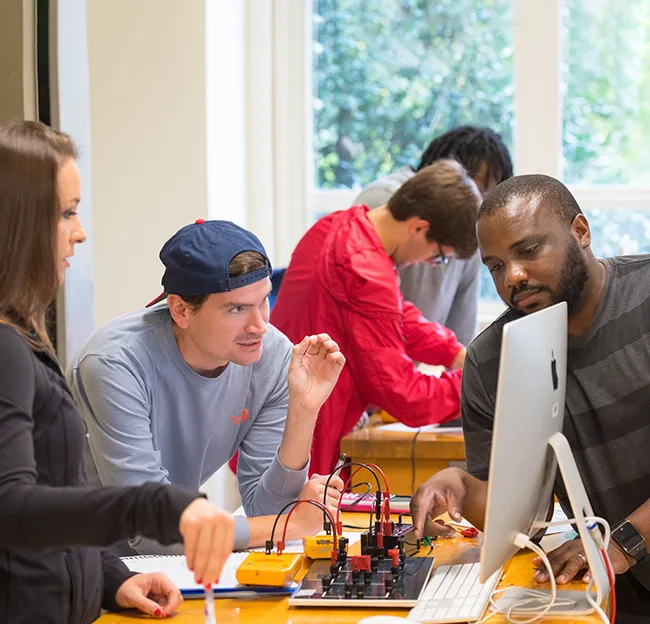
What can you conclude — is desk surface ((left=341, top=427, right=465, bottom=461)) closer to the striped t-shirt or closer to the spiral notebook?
the striped t-shirt

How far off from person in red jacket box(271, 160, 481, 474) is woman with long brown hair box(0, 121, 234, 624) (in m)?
1.46

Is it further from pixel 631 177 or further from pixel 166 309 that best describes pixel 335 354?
pixel 631 177

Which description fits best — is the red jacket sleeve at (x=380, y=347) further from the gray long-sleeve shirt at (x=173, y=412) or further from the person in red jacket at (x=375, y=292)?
the gray long-sleeve shirt at (x=173, y=412)

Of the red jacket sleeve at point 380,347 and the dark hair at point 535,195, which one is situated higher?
the dark hair at point 535,195

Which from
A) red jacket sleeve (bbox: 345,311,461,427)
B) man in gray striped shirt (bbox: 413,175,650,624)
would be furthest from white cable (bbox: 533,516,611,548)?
red jacket sleeve (bbox: 345,311,461,427)

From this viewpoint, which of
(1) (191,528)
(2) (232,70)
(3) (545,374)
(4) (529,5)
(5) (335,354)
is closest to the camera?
(1) (191,528)

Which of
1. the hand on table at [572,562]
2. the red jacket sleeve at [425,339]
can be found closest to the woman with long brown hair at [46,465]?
the hand on table at [572,562]

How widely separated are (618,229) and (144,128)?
216 centimetres

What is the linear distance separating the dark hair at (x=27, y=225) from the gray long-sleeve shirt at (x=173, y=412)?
23.3 inches

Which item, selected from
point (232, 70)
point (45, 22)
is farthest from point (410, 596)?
point (232, 70)

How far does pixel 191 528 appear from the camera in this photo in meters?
1.14

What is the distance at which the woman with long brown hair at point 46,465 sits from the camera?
117 centimetres

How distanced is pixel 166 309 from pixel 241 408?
0.86 ft

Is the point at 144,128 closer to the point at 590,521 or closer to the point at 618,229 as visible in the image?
the point at 618,229
